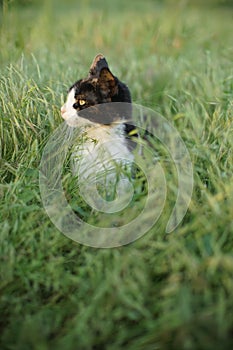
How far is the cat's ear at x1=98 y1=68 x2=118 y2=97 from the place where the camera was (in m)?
2.65

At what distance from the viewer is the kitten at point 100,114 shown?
98.7 inches

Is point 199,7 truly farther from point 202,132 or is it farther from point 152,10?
point 202,132

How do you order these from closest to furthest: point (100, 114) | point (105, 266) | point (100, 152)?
point (105, 266), point (100, 152), point (100, 114)

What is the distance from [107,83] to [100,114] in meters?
0.18

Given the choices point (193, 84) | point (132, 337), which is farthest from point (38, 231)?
point (193, 84)

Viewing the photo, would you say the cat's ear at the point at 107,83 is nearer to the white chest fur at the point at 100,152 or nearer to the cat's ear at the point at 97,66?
the cat's ear at the point at 97,66

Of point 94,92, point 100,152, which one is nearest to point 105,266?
point 100,152

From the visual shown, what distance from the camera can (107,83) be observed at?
2.69m

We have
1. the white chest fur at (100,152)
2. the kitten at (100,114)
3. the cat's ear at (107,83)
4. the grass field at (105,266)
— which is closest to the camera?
the grass field at (105,266)

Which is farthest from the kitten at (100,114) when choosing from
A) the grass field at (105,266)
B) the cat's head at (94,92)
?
the grass field at (105,266)

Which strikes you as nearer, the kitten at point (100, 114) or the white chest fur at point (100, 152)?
the white chest fur at point (100, 152)

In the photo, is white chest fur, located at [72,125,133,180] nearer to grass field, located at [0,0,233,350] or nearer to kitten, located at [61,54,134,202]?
kitten, located at [61,54,134,202]

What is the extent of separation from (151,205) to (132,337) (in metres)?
0.54

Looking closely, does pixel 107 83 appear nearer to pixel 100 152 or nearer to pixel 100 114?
pixel 100 114
